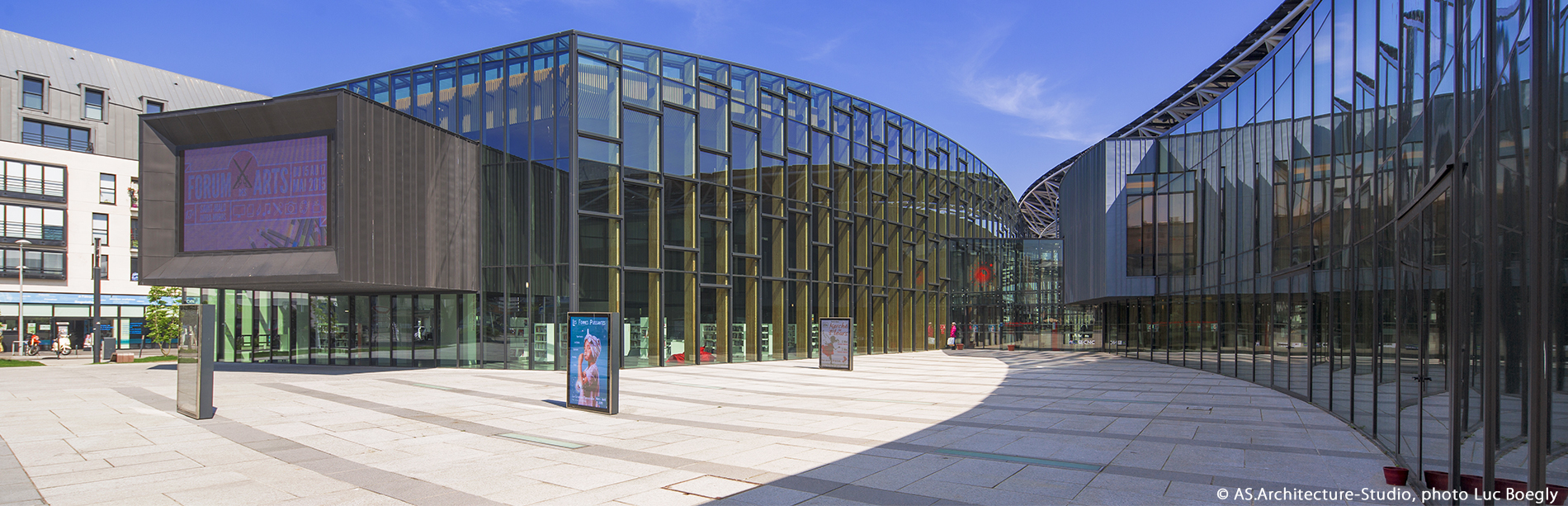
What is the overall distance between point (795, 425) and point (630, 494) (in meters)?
5.09

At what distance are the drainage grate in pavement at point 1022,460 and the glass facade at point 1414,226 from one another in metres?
3.07

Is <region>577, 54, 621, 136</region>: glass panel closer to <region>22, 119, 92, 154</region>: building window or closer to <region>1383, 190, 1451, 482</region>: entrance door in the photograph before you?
<region>1383, 190, 1451, 482</region>: entrance door

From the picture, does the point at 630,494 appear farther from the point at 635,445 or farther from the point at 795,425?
the point at 795,425

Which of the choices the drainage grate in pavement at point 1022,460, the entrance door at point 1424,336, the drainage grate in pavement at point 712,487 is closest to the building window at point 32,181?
the drainage grate in pavement at point 712,487

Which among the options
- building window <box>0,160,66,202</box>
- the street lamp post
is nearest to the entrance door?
the street lamp post

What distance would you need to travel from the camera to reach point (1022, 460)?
1004 centimetres

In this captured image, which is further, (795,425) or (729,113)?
(729,113)

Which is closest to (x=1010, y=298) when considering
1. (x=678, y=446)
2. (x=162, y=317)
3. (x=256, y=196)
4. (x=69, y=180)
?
(x=256, y=196)

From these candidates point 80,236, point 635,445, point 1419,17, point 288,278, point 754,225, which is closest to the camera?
point 1419,17

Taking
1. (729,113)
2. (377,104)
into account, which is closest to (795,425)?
(377,104)

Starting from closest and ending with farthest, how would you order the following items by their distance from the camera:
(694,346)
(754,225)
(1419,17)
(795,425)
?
(1419,17) → (795,425) → (694,346) → (754,225)

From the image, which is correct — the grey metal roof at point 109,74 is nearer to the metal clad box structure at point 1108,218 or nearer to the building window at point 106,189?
the building window at point 106,189

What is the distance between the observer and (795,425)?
42.8 ft

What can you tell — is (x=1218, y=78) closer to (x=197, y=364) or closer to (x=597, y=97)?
(x=597, y=97)
